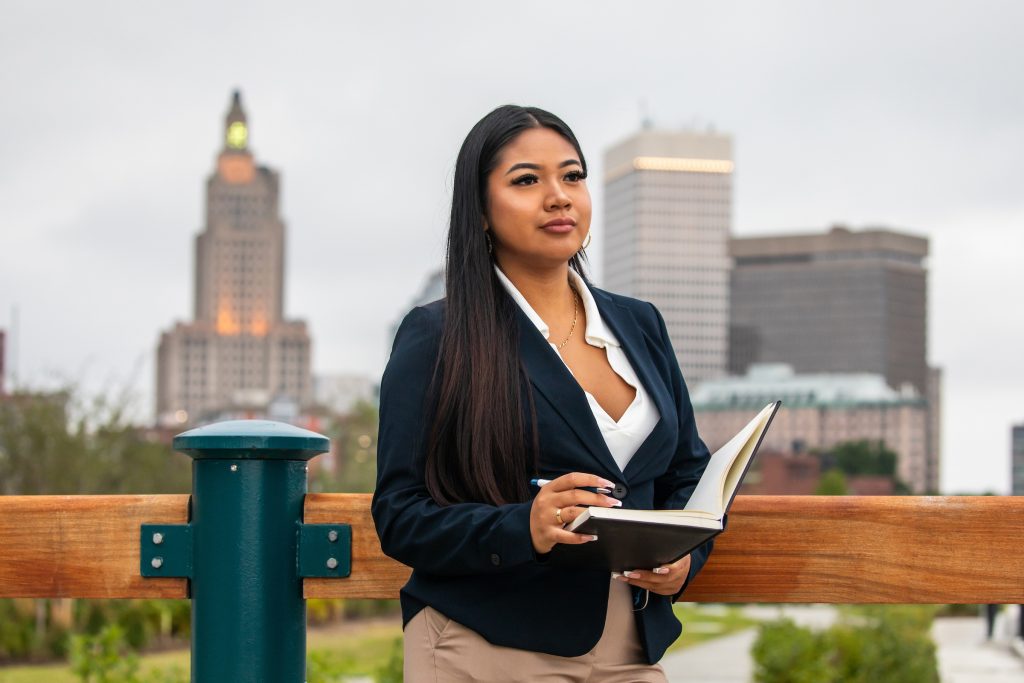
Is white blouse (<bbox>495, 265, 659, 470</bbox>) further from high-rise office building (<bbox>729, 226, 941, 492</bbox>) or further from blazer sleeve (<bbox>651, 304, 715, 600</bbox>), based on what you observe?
high-rise office building (<bbox>729, 226, 941, 492</bbox>)

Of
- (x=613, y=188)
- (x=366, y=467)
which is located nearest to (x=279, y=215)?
(x=613, y=188)

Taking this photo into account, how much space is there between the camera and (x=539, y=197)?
96.3 inches

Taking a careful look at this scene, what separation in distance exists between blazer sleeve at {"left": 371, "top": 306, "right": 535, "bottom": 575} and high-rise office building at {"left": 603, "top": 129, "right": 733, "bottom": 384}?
16892cm

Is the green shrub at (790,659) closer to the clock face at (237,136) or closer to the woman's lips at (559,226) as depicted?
the woman's lips at (559,226)

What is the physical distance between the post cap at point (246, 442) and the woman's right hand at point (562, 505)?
0.52 meters

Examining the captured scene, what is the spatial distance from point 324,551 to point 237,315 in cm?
15866

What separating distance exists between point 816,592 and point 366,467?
110ft

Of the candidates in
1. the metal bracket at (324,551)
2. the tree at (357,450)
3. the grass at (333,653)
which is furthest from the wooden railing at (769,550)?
the tree at (357,450)

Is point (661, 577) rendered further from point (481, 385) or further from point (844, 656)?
point (844, 656)

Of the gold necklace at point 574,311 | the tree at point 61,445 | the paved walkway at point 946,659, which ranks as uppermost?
the gold necklace at point 574,311

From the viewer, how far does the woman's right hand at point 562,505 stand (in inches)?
80.9

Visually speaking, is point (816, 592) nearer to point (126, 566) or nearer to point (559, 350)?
point (559, 350)

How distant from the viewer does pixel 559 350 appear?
97.6 inches

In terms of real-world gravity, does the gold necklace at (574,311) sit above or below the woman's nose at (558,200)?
below
